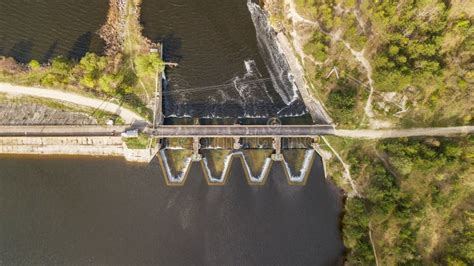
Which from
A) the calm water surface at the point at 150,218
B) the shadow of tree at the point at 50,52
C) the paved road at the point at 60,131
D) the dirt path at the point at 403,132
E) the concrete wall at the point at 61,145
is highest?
the shadow of tree at the point at 50,52

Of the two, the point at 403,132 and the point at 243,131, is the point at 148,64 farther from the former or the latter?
the point at 403,132

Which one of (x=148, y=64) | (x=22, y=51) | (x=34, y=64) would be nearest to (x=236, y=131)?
(x=148, y=64)

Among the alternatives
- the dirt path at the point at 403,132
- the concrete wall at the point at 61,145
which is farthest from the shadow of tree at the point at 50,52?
the dirt path at the point at 403,132

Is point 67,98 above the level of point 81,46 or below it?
below

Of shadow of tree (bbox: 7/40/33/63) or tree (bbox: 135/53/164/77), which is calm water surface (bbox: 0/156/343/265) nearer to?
tree (bbox: 135/53/164/77)

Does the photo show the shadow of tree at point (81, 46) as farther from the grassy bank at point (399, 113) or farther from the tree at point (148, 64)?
the grassy bank at point (399, 113)

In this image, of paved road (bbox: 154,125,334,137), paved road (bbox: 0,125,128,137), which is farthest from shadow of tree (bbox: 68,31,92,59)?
paved road (bbox: 154,125,334,137)
